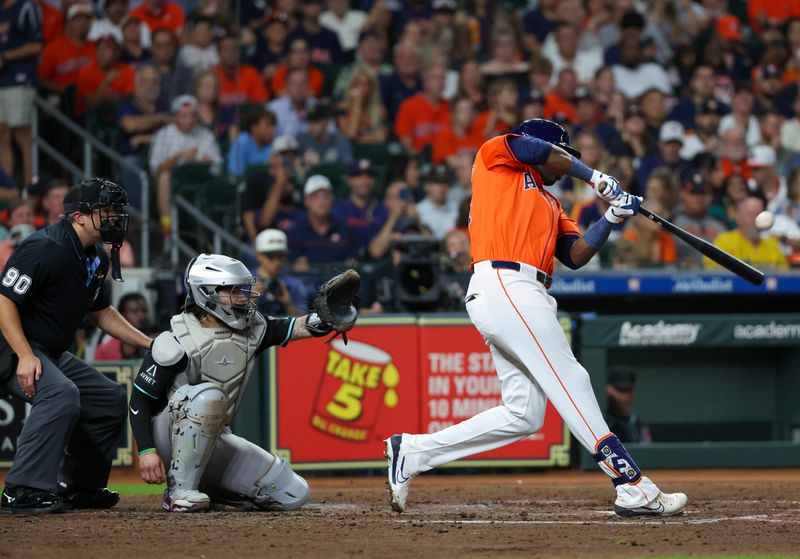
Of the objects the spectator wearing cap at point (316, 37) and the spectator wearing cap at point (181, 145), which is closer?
the spectator wearing cap at point (181, 145)

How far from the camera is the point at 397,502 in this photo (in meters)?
5.77

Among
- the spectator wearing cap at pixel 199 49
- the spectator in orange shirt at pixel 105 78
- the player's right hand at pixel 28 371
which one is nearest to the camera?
the player's right hand at pixel 28 371

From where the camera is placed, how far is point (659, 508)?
5.58m

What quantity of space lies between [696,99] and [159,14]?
18.3 feet

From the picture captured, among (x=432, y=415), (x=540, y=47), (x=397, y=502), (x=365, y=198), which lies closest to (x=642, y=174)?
(x=540, y=47)

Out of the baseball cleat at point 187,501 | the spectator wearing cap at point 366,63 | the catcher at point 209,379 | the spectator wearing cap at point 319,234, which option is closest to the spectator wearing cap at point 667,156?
the spectator wearing cap at point 366,63

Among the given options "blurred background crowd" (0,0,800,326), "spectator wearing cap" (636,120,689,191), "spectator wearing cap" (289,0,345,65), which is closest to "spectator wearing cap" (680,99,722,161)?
"blurred background crowd" (0,0,800,326)

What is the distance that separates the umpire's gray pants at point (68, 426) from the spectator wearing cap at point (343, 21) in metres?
7.44

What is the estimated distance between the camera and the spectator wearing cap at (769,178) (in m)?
11.6

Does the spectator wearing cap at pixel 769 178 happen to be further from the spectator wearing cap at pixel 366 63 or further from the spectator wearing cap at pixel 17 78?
the spectator wearing cap at pixel 17 78

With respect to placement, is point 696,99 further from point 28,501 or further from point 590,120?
point 28,501

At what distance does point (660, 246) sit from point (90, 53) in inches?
205

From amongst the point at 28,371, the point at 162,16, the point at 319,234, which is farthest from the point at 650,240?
the point at 28,371

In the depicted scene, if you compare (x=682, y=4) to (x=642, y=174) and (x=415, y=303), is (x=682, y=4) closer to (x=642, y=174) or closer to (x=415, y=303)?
(x=642, y=174)
